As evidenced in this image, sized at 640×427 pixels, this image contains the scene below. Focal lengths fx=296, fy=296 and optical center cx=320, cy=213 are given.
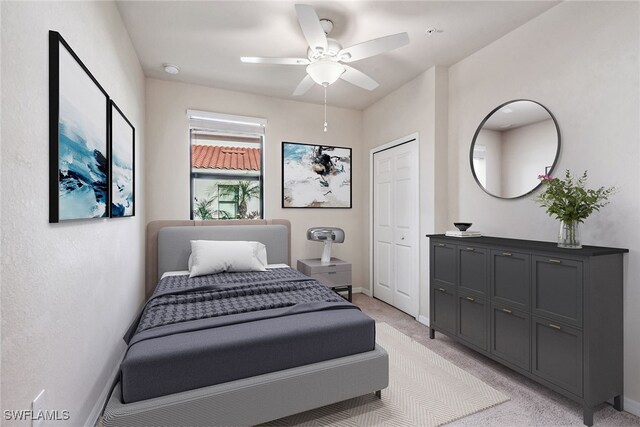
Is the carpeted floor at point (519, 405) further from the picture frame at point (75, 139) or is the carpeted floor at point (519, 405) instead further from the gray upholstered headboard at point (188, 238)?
the picture frame at point (75, 139)

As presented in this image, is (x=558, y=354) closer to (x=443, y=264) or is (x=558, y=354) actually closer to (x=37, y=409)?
(x=443, y=264)

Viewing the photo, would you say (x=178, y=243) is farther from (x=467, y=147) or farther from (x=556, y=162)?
(x=556, y=162)

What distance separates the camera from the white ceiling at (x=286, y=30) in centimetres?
222

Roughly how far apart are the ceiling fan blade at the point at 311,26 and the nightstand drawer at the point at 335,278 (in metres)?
2.52

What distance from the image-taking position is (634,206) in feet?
6.01

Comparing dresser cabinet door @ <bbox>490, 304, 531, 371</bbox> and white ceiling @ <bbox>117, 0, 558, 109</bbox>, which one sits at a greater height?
white ceiling @ <bbox>117, 0, 558, 109</bbox>

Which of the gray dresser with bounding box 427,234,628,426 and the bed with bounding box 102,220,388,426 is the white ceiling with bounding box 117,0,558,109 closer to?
the gray dresser with bounding box 427,234,628,426

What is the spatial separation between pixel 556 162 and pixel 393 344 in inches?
80.5

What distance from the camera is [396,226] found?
3.83m

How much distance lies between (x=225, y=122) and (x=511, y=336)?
3682 millimetres

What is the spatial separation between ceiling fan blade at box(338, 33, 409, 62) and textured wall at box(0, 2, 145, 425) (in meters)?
1.60

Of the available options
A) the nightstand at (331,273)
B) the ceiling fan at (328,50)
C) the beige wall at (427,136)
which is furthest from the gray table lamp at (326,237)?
the ceiling fan at (328,50)

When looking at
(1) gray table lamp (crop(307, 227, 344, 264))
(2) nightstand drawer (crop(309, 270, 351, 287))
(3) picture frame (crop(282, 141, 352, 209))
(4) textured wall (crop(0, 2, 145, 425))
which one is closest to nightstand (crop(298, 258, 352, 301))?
(2) nightstand drawer (crop(309, 270, 351, 287))

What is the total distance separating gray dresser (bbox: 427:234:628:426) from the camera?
174cm
